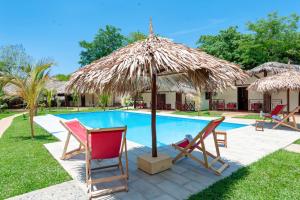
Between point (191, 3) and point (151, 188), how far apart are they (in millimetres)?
16730

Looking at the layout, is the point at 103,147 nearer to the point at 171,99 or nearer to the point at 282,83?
the point at 282,83

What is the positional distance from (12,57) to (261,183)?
42.5 m

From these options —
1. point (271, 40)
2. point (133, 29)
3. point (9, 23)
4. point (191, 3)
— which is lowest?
point (271, 40)

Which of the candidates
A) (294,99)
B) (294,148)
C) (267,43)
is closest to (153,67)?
(294,148)

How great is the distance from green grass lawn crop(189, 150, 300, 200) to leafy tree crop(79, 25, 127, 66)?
34984 millimetres

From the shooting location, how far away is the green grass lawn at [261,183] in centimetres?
301

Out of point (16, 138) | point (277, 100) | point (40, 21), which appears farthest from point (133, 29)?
point (16, 138)

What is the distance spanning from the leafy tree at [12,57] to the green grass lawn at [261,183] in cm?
3857

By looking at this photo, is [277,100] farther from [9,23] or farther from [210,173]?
[9,23]

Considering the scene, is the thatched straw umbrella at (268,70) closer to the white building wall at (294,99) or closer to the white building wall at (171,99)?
the white building wall at (294,99)

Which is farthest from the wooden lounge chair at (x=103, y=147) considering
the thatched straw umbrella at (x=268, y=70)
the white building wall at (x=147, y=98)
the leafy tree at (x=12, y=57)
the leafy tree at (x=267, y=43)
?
the leafy tree at (x=12, y=57)

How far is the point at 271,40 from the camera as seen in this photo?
21.1 meters

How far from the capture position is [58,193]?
3.18 m

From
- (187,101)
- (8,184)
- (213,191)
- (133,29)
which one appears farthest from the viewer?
(133,29)
